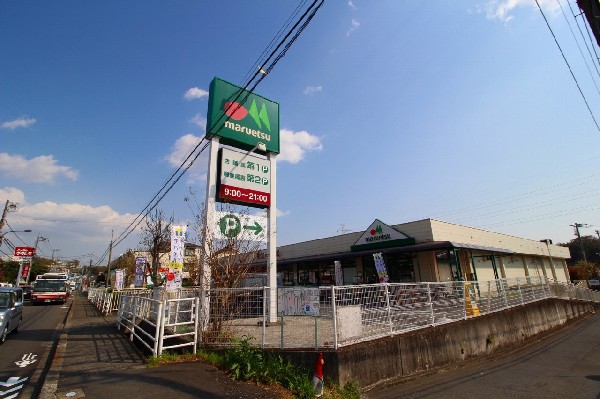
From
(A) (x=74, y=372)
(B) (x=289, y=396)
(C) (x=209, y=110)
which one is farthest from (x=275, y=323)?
(C) (x=209, y=110)

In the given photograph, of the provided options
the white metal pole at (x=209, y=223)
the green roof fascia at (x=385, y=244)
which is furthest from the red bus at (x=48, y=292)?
the green roof fascia at (x=385, y=244)

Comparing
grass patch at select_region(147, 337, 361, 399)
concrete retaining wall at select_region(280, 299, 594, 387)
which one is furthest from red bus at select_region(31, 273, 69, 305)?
concrete retaining wall at select_region(280, 299, 594, 387)

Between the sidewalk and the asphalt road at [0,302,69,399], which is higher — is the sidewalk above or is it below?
above

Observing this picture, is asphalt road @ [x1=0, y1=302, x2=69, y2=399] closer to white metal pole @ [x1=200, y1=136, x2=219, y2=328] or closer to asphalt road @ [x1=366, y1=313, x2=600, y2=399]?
white metal pole @ [x1=200, y1=136, x2=219, y2=328]

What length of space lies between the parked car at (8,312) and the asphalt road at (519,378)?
37.4 ft

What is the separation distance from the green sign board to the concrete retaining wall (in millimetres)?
7691

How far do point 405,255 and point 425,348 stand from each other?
11.9 metres

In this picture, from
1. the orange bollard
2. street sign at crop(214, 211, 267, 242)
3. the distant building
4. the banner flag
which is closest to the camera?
the orange bollard

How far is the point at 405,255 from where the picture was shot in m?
19.4

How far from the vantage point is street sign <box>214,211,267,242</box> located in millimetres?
9367

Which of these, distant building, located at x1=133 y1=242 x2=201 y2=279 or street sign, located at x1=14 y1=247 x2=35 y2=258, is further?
street sign, located at x1=14 y1=247 x2=35 y2=258

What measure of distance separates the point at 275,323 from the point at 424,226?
40.7 feet

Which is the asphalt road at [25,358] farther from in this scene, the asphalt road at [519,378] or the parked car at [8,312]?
the asphalt road at [519,378]

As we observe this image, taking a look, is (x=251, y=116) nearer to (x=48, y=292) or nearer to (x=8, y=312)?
(x=8, y=312)
